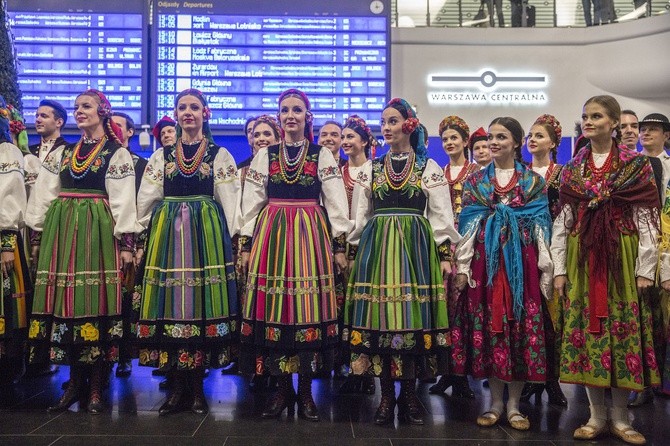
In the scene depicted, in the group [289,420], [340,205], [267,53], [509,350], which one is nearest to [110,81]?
[267,53]

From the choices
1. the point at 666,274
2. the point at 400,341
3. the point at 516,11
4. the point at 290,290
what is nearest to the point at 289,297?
the point at 290,290

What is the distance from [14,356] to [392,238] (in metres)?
2.22

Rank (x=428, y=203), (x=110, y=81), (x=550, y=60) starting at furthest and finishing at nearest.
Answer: (x=550, y=60) → (x=110, y=81) → (x=428, y=203)

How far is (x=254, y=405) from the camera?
366cm

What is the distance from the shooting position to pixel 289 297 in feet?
11.0

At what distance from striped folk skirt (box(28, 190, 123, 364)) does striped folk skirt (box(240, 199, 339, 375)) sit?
773mm

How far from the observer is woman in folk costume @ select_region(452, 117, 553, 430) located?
3.28 m

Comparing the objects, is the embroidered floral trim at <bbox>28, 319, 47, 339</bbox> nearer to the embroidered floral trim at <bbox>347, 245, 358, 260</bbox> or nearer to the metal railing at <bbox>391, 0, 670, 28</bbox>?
the embroidered floral trim at <bbox>347, 245, 358, 260</bbox>

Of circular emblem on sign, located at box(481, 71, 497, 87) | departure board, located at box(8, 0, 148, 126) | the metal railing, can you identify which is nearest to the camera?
departure board, located at box(8, 0, 148, 126)

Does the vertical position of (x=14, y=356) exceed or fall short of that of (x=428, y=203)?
it falls short

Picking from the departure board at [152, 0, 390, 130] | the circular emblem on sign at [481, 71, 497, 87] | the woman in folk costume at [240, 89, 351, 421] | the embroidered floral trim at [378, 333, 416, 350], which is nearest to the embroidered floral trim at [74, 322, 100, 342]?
the woman in folk costume at [240, 89, 351, 421]

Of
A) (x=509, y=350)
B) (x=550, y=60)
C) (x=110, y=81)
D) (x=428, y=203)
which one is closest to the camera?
(x=509, y=350)

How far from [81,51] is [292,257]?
5239mm

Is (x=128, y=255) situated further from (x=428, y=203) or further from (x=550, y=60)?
(x=550, y=60)
